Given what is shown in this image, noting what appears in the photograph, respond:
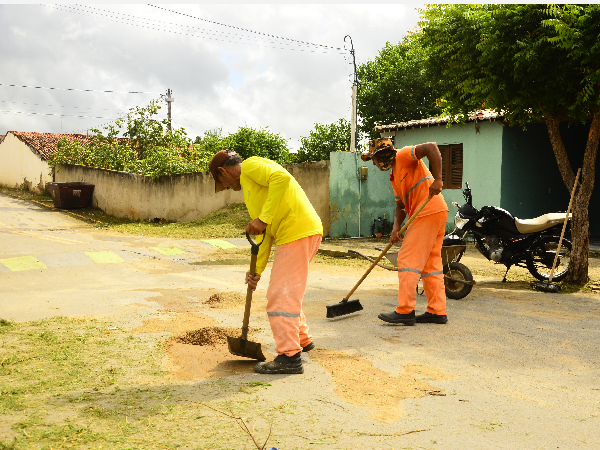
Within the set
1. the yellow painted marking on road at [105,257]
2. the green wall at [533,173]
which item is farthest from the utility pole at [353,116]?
the yellow painted marking on road at [105,257]

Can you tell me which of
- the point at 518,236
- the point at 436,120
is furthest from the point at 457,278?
the point at 436,120

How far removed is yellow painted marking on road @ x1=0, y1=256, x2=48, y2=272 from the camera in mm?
10180

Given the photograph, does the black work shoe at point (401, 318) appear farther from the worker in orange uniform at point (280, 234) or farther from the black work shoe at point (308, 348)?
the worker in orange uniform at point (280, 234)

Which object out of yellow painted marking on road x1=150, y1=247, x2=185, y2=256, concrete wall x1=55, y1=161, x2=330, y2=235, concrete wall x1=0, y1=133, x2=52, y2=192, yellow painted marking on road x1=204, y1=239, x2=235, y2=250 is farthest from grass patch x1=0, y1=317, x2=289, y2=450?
concrete wall x1=0, y1=133, x2=52, y2=192

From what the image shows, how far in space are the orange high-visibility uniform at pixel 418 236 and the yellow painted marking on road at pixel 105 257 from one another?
274 inches

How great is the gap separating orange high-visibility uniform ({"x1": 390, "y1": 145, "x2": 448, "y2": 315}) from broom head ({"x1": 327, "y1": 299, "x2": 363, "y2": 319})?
54 centimetres

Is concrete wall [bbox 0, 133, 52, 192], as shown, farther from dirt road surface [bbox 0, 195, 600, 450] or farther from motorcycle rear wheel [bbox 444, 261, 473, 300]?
motorcycle rear wheel [bbox 444, 261, 473, 300]

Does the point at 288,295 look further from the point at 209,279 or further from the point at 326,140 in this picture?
the point at 326,140

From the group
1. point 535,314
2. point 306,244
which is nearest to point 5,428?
point 306,244

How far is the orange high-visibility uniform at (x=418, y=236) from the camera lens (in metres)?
5.84

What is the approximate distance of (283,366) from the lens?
4.21m

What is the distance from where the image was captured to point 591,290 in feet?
27.5

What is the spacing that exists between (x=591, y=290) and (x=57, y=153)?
26.7 m

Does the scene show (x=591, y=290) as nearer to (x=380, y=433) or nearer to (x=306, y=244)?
(x=306, y=244)
